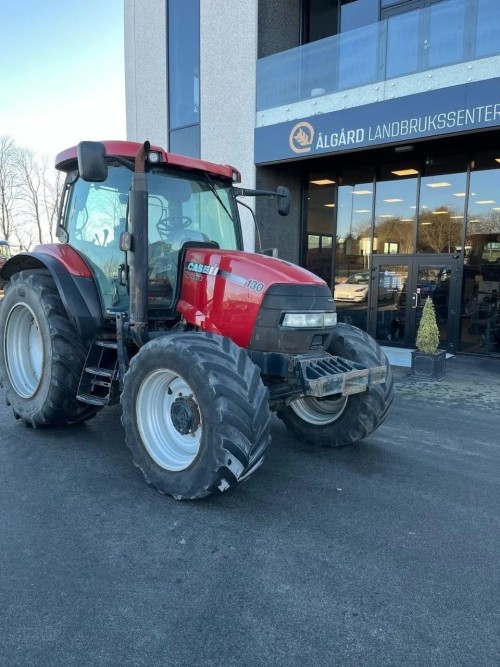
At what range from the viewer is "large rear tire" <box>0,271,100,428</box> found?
4.61 meters

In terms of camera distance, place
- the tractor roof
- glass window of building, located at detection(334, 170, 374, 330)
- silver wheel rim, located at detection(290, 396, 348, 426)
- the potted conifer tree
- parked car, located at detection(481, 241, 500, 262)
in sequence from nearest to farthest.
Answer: the tractor roof, silver wheel rim, located at detection(290, 396, 348, 426), the potted conifer tree, parked car, located at detection(481, 241, 500, 262), glass window of building, located at detection(334, 170, 374, 330)

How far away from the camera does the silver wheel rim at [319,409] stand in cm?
473

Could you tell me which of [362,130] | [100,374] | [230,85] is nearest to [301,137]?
[362,130]

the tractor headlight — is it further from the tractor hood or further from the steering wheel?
the steering wheel

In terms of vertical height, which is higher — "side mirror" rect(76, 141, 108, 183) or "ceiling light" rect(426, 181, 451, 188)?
"ceiling light" rect(426, 181, 451, 188)

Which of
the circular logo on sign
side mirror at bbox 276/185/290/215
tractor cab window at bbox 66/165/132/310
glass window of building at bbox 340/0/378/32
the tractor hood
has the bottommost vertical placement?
the tractor hood

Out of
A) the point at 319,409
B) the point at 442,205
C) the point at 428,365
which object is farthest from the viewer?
the point at 442,205

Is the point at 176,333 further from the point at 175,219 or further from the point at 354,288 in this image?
the point at 354,288

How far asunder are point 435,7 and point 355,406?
7.92 metres

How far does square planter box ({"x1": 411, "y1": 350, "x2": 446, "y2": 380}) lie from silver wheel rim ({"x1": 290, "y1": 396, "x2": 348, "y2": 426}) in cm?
411

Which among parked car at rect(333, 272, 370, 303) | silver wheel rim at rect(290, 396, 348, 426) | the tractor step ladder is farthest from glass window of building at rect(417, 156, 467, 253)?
the tractor step ladder

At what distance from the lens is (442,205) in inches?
430

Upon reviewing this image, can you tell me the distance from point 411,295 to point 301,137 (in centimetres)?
409

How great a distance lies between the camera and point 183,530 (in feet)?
10.7
